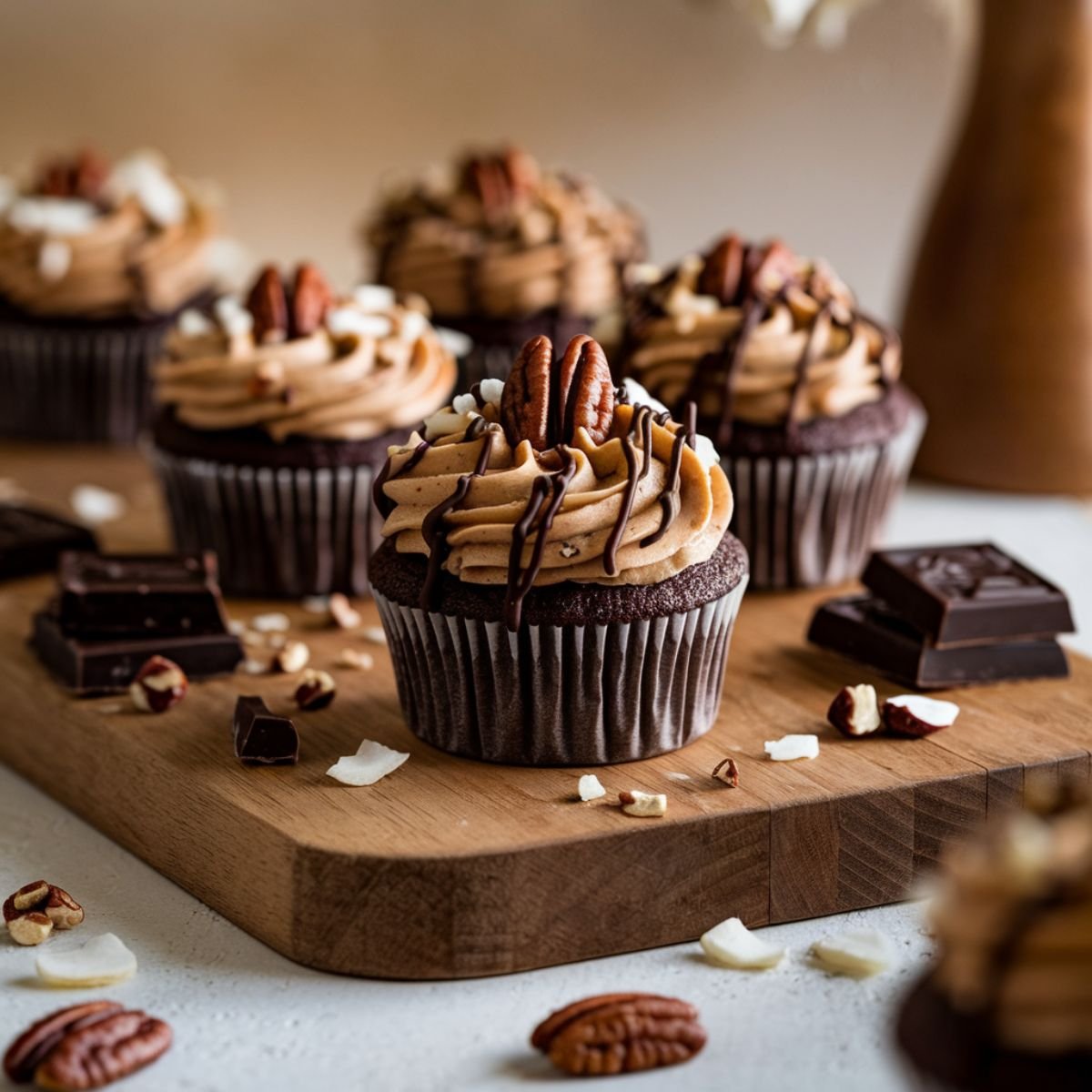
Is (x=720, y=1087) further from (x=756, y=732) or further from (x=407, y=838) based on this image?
(x=756, y=732)

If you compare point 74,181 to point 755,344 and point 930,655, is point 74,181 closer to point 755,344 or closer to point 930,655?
point 755,344

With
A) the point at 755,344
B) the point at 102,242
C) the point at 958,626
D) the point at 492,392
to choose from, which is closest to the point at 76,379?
the point at 102,242

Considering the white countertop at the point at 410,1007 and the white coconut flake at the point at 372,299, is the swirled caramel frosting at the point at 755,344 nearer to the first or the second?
the white coconut flake at the point at 372,299

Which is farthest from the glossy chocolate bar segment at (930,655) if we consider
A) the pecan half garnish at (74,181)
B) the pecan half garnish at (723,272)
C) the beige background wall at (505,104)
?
the beige background wall at (505,104)

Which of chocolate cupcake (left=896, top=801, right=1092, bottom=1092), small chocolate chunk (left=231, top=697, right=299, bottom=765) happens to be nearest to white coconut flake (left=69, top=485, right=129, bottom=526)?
small chocolate chunk (left=231, top=697, right=299, bottom=765)

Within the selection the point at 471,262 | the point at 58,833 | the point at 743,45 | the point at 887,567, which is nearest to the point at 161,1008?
the point at 58,833

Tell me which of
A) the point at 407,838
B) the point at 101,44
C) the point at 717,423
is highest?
the point at 101,44
